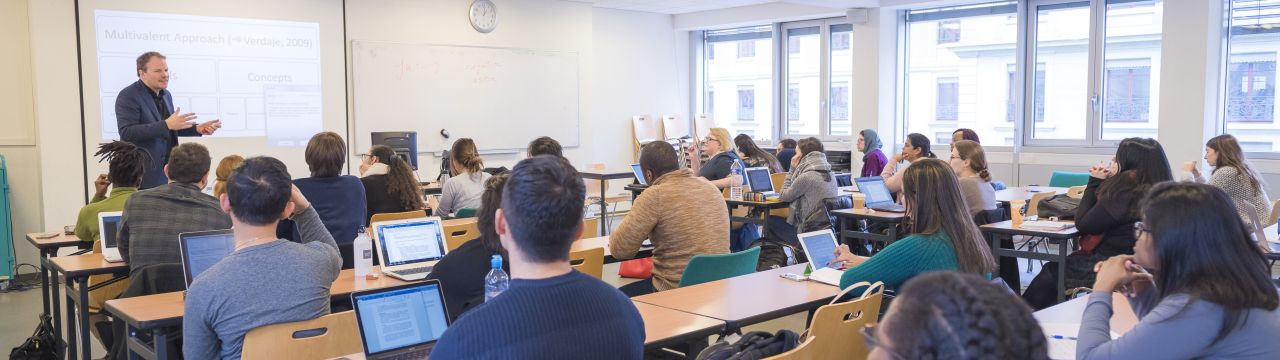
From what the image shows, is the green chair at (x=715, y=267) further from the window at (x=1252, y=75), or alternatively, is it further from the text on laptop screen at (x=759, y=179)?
the window at (x=1252, y=75)

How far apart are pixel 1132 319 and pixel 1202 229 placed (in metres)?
1.09

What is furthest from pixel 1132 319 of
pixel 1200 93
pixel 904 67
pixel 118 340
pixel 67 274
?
pixel 904 67

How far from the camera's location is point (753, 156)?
8.68 metres

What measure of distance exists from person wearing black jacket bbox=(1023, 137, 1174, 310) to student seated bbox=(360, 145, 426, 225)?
363 cm

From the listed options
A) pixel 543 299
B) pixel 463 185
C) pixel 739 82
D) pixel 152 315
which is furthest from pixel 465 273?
pixel 739 82

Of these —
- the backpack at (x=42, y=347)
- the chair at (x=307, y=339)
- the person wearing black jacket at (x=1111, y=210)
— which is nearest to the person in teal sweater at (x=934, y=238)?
the person wearing black jacket at (x=1111, y=210)

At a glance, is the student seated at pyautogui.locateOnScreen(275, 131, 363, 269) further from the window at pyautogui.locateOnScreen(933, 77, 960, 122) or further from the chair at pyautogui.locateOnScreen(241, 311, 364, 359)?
the window at pyautogui.locateOnScreen(933, 77, 960, 122)

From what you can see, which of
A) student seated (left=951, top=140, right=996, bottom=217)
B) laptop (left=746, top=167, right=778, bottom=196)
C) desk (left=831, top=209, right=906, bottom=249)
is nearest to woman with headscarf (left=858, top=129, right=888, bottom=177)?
laptop (left=746, top=167, right=778, bottom=196)

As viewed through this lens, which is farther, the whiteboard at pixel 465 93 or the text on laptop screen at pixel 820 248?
the whiteboard at pixel 465 93

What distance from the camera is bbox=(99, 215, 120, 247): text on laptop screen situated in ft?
14.5

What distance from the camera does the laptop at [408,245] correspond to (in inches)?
161

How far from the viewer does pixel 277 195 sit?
Result: 2.65m

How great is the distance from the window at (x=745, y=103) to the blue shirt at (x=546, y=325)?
1114 cm

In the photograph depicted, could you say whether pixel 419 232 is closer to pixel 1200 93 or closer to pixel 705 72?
pixel 1200 93
